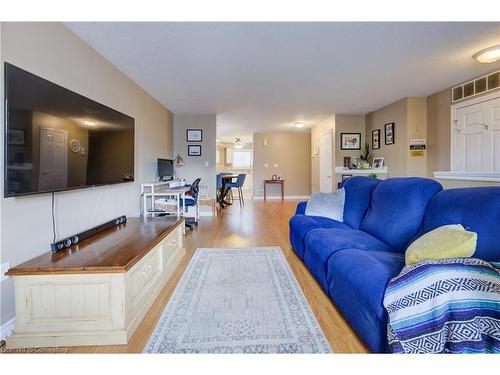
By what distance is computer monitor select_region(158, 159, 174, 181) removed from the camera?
459 centimetres

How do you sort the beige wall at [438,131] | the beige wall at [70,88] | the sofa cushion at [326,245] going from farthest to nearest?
the beige wall at [438,131] < the sofa cushion at [326,245] < the beige wall at [70,88]

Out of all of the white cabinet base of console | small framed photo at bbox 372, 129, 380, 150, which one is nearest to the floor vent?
small framed photo at bbox 372, 129, 380, 150

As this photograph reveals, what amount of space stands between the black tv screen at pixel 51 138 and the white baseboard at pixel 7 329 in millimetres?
792

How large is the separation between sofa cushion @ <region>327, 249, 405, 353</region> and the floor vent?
3.38 meters

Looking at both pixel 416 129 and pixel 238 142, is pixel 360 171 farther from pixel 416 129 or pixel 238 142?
pixel 238 142

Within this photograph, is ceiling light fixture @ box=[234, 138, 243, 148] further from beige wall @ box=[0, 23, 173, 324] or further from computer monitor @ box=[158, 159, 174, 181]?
beige wall @ box=[0, 23, 173, 324]

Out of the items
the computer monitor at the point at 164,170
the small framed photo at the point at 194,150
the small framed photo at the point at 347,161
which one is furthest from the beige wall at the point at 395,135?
the computer monitor at the point at 164,170

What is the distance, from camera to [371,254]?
68.4 inches

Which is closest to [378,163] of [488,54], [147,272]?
[488,54]

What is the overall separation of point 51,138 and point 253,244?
241 cm

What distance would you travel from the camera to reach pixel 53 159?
6.03 feet

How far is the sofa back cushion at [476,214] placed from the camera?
1.34m

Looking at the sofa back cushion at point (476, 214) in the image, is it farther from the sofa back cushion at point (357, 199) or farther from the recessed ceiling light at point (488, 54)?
the recessed ceiling light at point (488, 54)

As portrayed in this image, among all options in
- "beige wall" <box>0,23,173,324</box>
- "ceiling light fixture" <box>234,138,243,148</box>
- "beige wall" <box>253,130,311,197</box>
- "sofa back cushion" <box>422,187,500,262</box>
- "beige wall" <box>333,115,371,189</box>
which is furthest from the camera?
"ceiling light fixture" <box>234,138,243,148</box>
